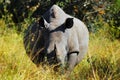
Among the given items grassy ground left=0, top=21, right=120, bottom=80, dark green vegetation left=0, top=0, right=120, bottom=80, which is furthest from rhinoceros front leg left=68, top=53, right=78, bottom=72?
dark green vegetation left=0, top=0, right=120, bottom=80

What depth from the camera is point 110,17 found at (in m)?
13.6

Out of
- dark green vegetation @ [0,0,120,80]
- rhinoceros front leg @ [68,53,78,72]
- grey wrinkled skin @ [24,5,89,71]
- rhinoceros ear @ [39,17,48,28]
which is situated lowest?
dark green vegetation @ [0,0,120,80]

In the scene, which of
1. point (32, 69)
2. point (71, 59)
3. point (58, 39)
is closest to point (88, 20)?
point (71, 59)

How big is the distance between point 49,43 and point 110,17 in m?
7.48

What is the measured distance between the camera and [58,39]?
647 centimetres

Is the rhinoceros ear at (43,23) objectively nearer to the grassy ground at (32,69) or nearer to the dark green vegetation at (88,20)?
the grassy ground at (32,69)

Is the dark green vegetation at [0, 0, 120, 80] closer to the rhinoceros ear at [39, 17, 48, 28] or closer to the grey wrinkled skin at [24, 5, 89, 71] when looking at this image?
the grey wrinkled skin at [24, 5, 89, 71]

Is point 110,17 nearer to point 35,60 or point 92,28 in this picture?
point 92,28

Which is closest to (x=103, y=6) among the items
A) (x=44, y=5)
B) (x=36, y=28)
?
(x=44, y=5)

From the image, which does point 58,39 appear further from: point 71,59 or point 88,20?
point 88,20

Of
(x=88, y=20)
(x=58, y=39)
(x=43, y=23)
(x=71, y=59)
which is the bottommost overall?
(x=88, y=20)

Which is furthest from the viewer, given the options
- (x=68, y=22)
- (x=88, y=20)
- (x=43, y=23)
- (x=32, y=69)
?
(x=88, y=20)

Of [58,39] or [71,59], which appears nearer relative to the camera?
[58,39]

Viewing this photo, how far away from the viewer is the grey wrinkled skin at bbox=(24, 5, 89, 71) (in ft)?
20.7
